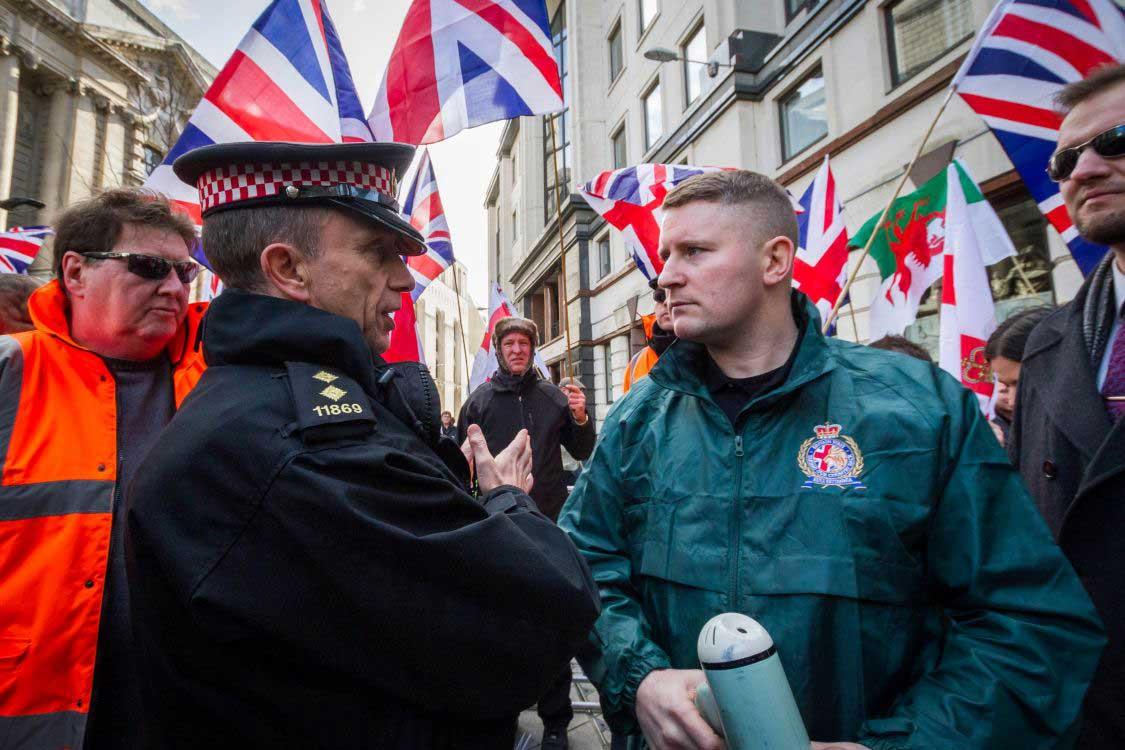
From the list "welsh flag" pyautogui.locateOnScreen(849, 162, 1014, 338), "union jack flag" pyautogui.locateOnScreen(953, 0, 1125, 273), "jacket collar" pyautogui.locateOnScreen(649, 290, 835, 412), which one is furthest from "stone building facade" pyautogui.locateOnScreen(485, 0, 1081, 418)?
"jacket collar" pyautogui.locateOnScreen(649, 290, 835, 412)

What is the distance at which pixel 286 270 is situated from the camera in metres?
1.35

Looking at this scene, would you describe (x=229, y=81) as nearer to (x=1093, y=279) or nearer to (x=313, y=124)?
(x=313, y=124)

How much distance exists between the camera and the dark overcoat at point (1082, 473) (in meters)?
1.56

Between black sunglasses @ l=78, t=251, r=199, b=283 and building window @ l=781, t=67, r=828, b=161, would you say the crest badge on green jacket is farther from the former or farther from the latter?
building window @ l=781, t=67, r=828, b=161

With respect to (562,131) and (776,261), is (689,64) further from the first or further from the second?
(776,261)

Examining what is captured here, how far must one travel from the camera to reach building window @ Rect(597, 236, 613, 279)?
18781 millimetres

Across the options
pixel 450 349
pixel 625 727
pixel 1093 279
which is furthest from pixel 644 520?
pixel 450 349

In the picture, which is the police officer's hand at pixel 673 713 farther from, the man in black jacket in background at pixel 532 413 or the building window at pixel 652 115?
the building window at pixel 652 115

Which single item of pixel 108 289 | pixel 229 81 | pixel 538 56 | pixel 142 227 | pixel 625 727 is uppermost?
pixel 538 56

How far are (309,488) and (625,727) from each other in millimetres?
1018

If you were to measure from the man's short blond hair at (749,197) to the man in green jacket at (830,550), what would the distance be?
12 cm

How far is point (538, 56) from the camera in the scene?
161 inches

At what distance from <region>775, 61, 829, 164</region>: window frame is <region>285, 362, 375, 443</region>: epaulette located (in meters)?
10.2

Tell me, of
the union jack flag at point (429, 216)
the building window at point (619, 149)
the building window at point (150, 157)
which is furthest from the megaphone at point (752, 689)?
the building window at point (150, 157)
